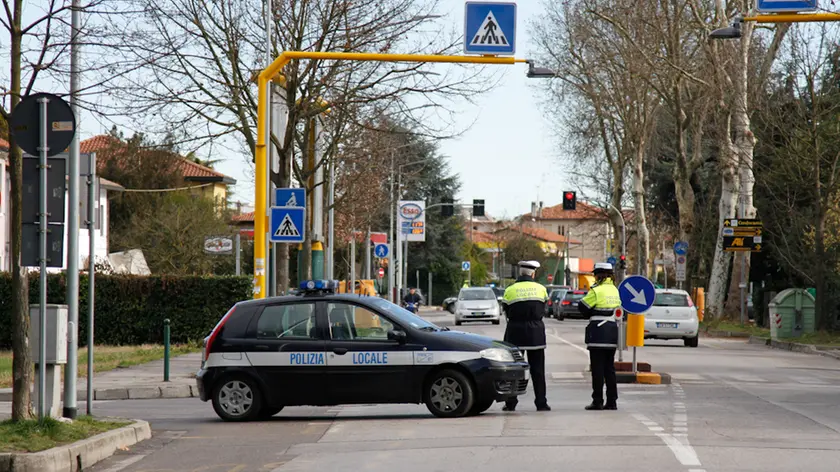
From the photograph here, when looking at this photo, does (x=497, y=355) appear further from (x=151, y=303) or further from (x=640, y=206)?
(x=640, y=206)

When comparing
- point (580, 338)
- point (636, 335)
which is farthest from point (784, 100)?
point (636, 335)

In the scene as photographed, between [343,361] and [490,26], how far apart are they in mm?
5478

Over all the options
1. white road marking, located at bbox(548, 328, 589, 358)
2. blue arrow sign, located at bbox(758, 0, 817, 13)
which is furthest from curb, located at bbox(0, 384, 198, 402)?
white road marking, located at bbox(548, 328, 589, 358)

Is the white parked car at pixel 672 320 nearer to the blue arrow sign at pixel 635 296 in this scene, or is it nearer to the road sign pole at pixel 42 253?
the blue arrow sign at pixel 635 296

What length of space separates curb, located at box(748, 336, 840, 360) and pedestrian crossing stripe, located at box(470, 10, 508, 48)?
1506 cm

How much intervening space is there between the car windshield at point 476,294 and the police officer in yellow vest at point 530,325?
109ft

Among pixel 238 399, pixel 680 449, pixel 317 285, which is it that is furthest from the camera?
pixel 317 285

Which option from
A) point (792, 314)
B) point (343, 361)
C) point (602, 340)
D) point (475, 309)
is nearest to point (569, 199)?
point (475, 309)

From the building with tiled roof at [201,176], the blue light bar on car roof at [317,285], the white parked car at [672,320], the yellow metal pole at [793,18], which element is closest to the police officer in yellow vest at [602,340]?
the blue light bar on car roof at [317,285]

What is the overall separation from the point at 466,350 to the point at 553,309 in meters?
49.5

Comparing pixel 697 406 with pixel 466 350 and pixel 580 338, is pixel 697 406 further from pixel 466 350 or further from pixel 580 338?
pixel 580 338

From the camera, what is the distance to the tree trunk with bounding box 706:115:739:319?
43703 mm

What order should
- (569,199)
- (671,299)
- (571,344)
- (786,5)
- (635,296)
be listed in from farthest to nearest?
(569,199) < (671,299) < (571,344) < (635,296) < (786,5)

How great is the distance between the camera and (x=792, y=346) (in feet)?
106
